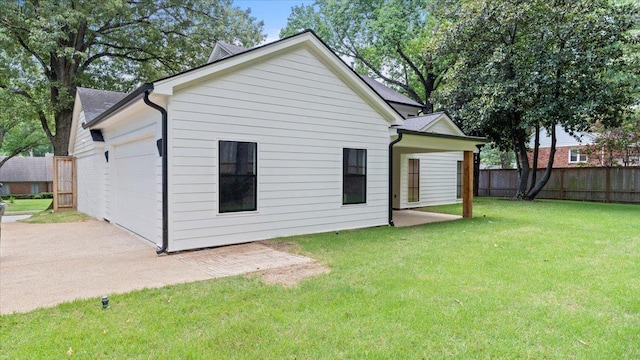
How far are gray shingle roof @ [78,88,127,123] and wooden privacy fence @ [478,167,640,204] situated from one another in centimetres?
1893

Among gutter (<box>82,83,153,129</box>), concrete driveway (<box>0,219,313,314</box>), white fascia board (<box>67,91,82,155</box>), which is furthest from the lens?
white fascia board (<box>67,91,82,155</box>)

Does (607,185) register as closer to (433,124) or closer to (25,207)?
(433,124)

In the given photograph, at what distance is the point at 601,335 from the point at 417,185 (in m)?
11.0

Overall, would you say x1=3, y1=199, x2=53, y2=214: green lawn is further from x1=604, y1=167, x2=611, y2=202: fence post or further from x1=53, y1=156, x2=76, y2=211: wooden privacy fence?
x1=604, y1=167, x2=611, y2=202: fence post

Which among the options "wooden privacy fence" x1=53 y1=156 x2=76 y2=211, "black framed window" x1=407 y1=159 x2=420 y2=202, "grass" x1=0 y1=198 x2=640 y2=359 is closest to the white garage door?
"grass" x1=0 y1=198 x2=640 y2=359

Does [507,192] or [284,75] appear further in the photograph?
[507,192]

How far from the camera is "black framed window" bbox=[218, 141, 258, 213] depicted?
21.6 ft

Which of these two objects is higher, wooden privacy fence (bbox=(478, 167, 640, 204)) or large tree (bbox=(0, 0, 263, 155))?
large tree (bbox=(0, 0, 263, 155))

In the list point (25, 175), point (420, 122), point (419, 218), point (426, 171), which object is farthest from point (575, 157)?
point (25, 175)

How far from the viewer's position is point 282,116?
7316 millimetres

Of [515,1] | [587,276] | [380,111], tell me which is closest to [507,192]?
[515,1]

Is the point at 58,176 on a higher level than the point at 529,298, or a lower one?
higher

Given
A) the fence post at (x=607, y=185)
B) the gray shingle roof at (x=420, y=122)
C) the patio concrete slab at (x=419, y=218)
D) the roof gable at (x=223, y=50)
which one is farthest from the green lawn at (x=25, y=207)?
the fence post at (x=607, y=185)

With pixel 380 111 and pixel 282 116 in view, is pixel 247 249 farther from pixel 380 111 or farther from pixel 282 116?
pixel 380 111
